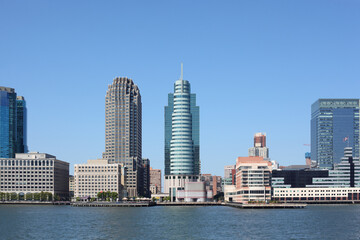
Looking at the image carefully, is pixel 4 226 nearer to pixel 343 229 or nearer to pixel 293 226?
pixel 293 226

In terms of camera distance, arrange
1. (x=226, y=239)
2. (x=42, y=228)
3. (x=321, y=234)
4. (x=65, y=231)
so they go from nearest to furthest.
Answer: (x=226, y=239) → (x=321, y=234) → (x=65, y=231) → (x=42, y=228)

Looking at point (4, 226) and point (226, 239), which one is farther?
point (4, 226)

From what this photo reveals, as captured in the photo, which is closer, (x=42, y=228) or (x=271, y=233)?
(x=271, y=233)

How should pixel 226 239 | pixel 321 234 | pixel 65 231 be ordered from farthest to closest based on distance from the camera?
1. pixel 65 231
2. pixel 321 234
3. pixel 226 239

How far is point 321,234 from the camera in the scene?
12850 cm

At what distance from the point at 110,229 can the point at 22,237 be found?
2439 cm

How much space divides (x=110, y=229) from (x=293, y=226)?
48968mm

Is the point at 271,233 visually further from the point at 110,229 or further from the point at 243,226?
the point at 110,229

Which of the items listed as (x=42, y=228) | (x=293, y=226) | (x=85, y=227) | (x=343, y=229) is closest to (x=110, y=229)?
(x=85, y=227)

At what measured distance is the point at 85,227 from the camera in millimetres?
148625

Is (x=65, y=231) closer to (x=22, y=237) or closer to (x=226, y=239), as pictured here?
(x=22, y=237)

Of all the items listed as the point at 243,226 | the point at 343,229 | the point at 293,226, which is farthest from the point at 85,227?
the point at 343,229

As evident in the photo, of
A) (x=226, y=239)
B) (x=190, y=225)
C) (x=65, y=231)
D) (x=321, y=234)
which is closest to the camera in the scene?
(x=226, y=239)

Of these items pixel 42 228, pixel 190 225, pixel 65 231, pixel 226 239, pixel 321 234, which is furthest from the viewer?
pixel 190 225
